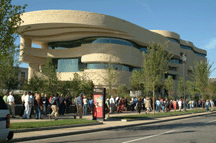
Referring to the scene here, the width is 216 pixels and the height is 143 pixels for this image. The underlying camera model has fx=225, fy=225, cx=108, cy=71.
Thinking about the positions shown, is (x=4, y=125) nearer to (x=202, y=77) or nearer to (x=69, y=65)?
(x=202, y=77)

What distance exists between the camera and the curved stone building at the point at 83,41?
144ft

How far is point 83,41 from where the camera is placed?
2013 inches

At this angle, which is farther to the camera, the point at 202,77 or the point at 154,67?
the point at 202,77

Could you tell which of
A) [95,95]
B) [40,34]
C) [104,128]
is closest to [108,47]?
[40,34]

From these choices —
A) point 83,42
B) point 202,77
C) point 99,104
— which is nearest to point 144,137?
point 99,104

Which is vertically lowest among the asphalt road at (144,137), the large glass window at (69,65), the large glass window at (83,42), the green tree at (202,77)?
the asphalt road at (144,137)

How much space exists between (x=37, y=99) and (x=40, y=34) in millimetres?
37417

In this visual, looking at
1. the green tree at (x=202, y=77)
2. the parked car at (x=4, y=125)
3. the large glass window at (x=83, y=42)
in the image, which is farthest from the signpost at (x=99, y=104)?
the large glass window at (x=83, y=42)

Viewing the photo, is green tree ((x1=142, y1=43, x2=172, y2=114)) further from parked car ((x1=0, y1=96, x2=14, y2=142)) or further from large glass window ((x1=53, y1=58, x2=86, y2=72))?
large glass window ((x1=53, y1=58, x2=86, y2=72))

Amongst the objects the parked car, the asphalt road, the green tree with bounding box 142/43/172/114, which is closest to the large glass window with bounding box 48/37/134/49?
the green tree with bounding box 142/43/172/114

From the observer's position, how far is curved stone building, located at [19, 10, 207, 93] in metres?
43.8

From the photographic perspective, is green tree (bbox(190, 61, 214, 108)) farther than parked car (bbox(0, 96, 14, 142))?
Yes

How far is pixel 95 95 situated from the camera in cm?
1580

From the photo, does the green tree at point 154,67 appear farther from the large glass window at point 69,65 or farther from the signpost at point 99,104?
the large glass window at point 69,65
